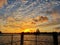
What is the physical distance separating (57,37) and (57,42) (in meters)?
0.23

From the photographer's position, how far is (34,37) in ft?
23.6

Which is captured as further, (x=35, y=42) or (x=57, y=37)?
(x=35, y=42)

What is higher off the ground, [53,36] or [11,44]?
[53,36]

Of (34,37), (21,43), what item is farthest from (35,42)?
(21,43)

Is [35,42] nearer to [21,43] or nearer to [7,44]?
[21,43]

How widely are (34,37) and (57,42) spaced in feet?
3.99

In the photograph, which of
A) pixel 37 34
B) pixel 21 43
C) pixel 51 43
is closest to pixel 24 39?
pixel 21 43

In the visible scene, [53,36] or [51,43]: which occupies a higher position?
[53,36]

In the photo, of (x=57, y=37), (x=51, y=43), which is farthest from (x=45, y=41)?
(x=57, y=37)

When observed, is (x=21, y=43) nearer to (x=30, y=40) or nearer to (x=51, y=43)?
(x=30, y=40)

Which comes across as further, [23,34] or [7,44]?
[7,44]

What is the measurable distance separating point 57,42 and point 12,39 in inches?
84.5

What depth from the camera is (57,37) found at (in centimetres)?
658

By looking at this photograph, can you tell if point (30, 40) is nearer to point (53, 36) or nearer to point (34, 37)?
point (34, 37)
